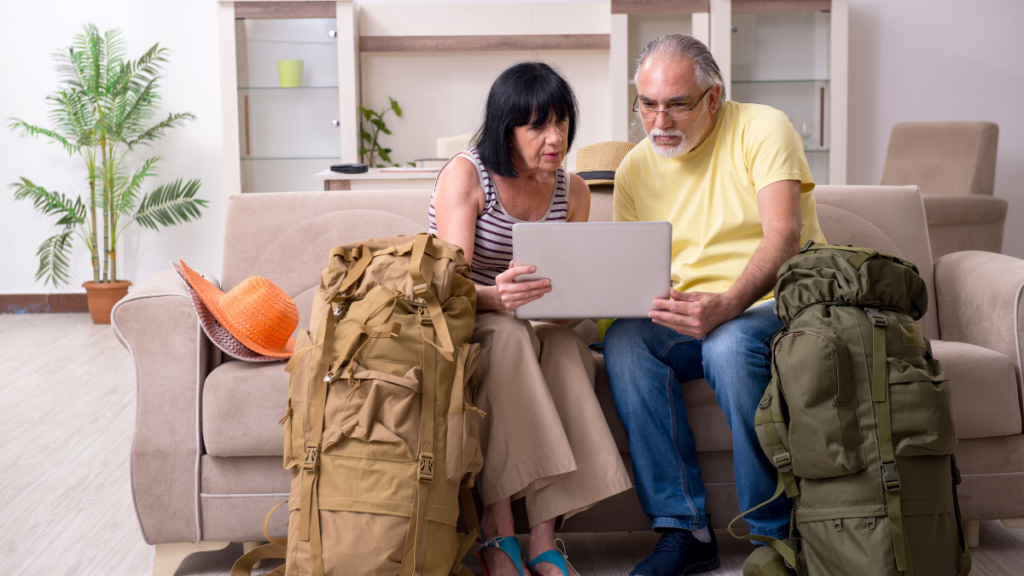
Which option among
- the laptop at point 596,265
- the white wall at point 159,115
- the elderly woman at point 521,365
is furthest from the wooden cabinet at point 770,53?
the laptop at point 596,265

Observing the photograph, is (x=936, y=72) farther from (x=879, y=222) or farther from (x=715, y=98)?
(x=715, y=98)

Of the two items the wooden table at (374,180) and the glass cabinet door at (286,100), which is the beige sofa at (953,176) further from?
the glass cabinet door at (286,100)

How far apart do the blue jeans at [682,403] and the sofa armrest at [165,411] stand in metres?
0.79

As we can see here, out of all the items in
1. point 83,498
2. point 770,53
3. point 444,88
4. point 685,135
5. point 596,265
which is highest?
point 770,53

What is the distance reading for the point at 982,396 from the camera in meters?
1.48

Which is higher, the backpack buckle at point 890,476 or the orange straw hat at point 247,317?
the orange straw hat at point 247,317

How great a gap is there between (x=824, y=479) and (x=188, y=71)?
162 inches

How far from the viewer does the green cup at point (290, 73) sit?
3973 mm

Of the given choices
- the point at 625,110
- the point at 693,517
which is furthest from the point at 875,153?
the point at 693,517

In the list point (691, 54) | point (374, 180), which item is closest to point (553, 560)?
point (691, 54)

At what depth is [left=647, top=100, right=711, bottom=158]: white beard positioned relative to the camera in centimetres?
157

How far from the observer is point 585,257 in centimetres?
133

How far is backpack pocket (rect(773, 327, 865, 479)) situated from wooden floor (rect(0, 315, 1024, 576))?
393 mm

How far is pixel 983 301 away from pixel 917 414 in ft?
2.02
